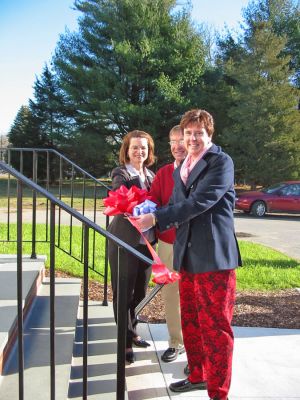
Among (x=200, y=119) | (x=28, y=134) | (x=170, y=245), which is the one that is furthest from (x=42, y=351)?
(x=28, y=134)

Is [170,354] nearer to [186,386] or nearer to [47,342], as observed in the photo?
[186,386]

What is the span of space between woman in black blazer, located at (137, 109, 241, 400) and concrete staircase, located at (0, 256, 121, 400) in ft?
2.34

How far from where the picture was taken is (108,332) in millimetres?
3475

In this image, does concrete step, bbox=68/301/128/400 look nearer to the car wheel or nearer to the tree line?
the car wheel

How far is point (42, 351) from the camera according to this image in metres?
2.84

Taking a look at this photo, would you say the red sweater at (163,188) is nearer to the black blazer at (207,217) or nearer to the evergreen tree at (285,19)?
the black blazer at (207,217)

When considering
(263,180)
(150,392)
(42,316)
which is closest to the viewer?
(150,392)

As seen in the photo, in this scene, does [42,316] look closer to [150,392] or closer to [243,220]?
[150,392]

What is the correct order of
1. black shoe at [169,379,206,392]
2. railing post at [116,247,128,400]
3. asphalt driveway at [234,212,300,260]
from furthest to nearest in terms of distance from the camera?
asphalt driveway at [234,212,300,260] → black shoe at [169,379,206,392] → railing post at [116,247,128,400]

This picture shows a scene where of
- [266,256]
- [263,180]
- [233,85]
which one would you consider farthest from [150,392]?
[233,85]

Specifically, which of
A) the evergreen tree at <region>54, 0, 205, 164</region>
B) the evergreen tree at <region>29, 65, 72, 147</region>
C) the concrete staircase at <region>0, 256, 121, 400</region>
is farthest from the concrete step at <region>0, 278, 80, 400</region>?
the evergreen tree at <region>29, 65, 72, 147</region>

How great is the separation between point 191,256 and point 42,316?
1.55 meters

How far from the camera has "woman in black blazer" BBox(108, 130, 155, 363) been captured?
9.87 ft

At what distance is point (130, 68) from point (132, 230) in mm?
21181
